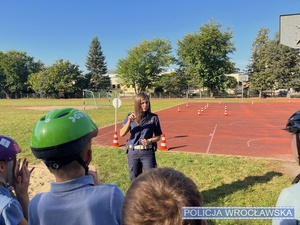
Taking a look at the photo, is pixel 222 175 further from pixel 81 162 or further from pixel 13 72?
pixel 13 72

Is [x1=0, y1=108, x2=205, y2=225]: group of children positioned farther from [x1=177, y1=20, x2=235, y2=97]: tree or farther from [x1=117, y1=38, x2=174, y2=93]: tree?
[x1=117, y1=38, x2=174, y2=93]: tree

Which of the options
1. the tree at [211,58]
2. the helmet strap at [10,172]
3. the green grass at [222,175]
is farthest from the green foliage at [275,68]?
the helmet strap at [10,172]

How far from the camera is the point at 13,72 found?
72.7m

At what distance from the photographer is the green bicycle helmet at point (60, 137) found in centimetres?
167

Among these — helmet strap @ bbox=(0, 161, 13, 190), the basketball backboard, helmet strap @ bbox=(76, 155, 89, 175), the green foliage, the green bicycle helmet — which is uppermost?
the green foliage

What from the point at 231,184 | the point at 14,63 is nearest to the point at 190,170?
the point at 231,184

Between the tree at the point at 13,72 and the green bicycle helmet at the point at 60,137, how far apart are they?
257 feet

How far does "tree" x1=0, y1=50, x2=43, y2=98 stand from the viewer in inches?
2827

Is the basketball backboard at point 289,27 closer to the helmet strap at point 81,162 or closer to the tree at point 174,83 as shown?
the helmet strap at point 81,162

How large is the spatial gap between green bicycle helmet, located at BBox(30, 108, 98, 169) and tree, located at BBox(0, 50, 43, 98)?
7831 centimetres

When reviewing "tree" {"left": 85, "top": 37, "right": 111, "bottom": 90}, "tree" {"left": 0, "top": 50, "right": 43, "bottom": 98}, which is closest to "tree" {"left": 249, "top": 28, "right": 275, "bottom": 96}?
"tree" {"left": 85, "top": 37, "right": 111, "bottom": 90}

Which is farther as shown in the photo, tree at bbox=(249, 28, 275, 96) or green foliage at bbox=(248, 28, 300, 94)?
tree at bbox=(249, 28, 275, 96)

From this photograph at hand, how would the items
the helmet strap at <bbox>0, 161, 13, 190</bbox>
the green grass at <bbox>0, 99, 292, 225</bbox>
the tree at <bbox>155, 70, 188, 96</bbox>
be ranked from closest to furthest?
the helmet strap at <bbox>0, 161, 13, 190</bbox> < the green grass at <bbox>0, 99, 292, 225</bbox> < the tree at <bbox>155, 70, 188, 96</bbox>

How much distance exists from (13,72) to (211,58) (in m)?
53.3
